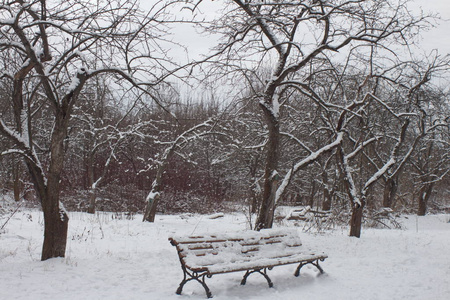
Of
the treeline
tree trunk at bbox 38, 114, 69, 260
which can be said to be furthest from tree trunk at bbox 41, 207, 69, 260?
the treeline

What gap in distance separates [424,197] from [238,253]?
1925 cm

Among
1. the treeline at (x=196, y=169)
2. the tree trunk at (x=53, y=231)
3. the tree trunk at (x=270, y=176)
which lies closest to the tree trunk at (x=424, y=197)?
the treeline at (x=196, y=169)

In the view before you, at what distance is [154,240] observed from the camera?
891cm

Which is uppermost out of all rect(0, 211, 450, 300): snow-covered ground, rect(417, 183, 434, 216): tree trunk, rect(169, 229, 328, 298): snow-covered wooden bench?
rect(417, 183, 434, 216): tree trunk

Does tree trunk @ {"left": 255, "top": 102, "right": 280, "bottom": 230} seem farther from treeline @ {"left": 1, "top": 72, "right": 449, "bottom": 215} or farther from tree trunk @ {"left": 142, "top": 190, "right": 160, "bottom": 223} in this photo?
treeline @ {"left": 1, "top": 72, "right": 449, "bottom": 215}

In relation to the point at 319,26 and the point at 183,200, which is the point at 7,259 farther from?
the point at 183,200

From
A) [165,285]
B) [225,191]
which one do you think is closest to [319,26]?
[165,285]

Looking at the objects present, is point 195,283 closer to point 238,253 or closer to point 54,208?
point 238,253

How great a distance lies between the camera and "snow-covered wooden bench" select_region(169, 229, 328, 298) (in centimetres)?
446

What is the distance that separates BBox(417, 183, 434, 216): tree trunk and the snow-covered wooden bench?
57.0 feet

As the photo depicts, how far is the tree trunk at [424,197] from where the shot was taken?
19906mm

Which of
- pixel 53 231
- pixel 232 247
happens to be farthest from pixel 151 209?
pixel 232 247

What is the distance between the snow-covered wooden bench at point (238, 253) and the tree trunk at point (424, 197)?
1736cm

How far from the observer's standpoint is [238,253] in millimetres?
5055
